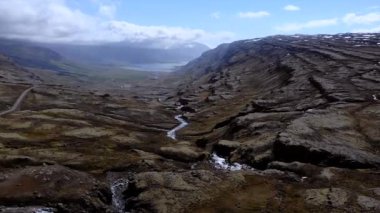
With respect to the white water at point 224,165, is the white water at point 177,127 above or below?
below

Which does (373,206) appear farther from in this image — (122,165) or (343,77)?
(343,77)

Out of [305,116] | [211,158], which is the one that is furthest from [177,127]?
[211,158]

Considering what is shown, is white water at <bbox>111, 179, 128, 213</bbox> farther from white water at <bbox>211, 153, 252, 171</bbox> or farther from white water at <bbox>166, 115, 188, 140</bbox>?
white water at <bbox>166, 115, 188, 140</bbox>

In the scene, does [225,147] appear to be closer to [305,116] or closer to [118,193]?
[305,116]

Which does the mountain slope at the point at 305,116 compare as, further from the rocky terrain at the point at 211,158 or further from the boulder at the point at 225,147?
the boulder at the point at 225,147

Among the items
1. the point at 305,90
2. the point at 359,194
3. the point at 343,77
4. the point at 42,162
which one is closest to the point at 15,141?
the point at 42,162

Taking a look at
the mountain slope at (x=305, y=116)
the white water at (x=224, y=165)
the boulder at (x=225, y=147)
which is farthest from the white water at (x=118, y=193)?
the boulder at (x=225, y=147)
